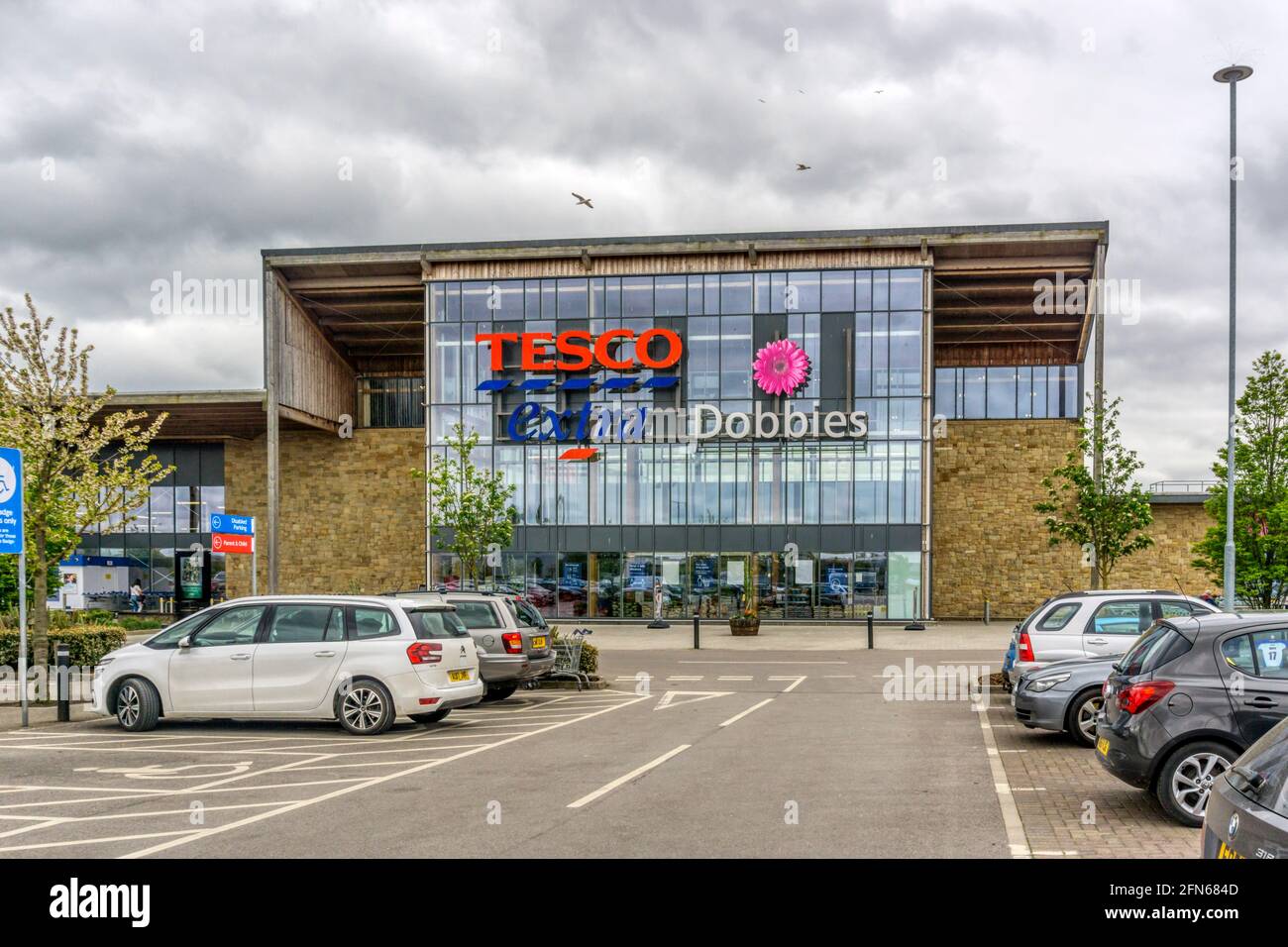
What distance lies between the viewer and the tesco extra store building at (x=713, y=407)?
42.4 m

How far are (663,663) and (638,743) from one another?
13.6 m

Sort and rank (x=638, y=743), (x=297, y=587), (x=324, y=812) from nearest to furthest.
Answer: (x=324, y=812) < (x=638, y=743) < (x=297, y=587)

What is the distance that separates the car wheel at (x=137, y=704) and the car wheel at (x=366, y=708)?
94.8 inches

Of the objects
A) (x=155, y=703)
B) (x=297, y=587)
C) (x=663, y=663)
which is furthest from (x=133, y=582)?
(x=155, y=703)

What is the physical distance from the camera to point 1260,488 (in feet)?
78.0

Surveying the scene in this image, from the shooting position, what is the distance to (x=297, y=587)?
4775cm

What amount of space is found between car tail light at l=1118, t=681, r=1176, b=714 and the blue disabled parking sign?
13.0 m

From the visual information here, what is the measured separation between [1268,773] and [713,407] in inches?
1529

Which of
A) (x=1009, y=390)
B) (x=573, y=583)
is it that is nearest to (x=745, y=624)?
(x=573, y=583)

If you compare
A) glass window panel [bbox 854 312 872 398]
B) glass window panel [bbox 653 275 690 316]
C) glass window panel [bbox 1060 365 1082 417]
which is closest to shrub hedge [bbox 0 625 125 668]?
glass window panel [bbox 653 275 690 316]

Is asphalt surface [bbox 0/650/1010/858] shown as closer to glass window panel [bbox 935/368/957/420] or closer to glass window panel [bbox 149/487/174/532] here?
glass window panel [bbox 935/368/957/420]

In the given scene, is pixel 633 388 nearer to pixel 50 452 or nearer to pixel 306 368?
pixel 306 368
